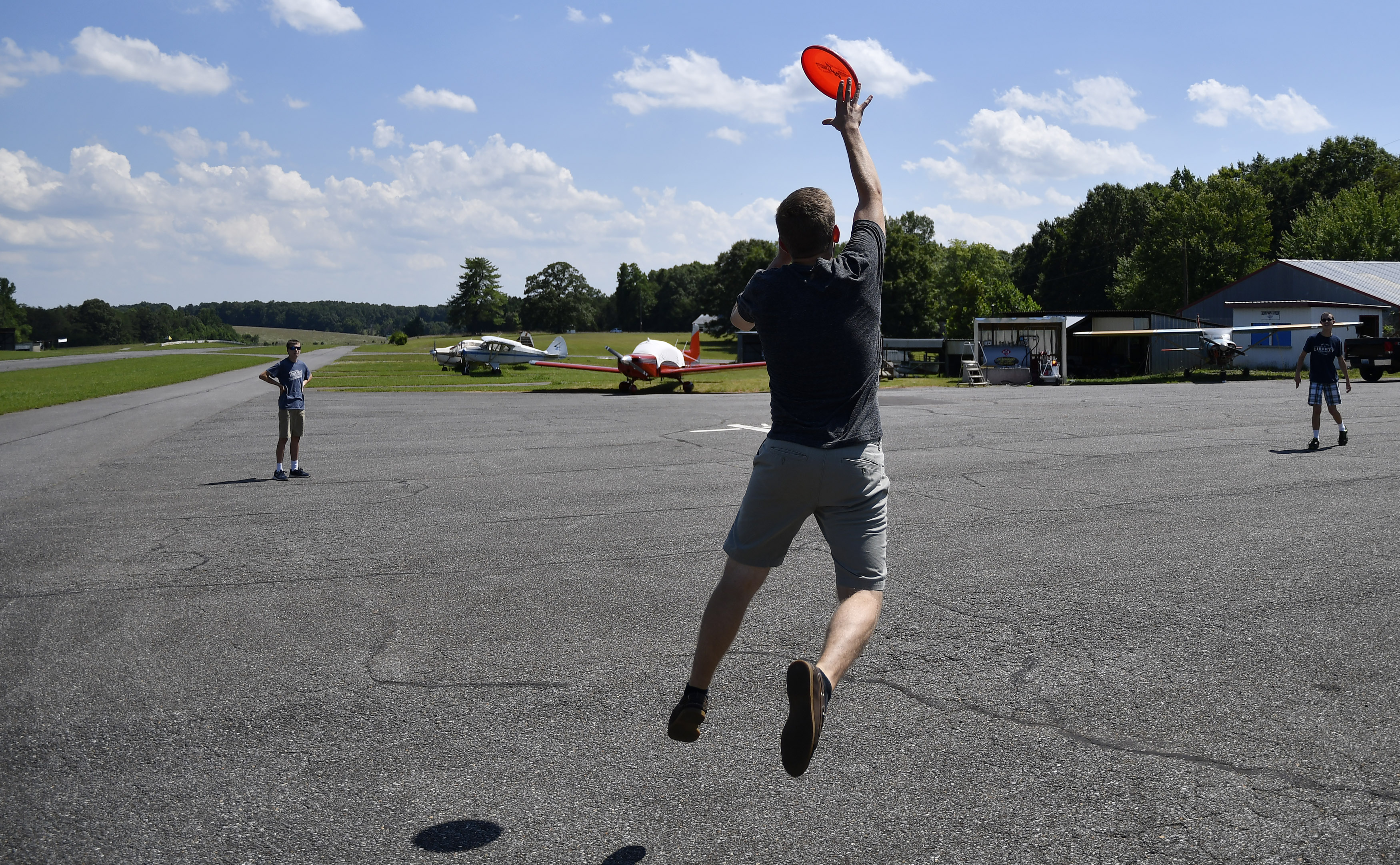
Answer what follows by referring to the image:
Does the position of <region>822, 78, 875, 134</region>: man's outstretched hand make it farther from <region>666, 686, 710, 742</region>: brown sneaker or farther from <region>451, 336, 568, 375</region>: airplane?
<region>451, 336, 568, 375</region>: airplane

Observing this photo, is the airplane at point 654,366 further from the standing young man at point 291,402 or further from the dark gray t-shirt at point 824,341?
the dark gray t-shirt at point 824,341

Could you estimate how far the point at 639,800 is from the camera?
3.23m

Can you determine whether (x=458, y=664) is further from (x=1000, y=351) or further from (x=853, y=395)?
(x=1000, y=351)

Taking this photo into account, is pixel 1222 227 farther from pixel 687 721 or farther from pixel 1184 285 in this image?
pixel 687 721

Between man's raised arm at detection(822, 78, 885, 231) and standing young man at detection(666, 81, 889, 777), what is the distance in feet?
0.55

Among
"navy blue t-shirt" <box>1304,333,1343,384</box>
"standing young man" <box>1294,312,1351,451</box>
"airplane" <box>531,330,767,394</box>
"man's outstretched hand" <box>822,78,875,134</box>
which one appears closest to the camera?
"man's outstretched hand" <box>822,78,875,134</box>

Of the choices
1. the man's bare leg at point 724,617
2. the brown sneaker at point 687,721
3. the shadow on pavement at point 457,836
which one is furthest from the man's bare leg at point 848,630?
the shadow on pavement at point 457,836

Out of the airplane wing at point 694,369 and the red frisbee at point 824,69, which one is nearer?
the red frisbee at point 824,69

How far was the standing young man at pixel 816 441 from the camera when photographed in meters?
3.14

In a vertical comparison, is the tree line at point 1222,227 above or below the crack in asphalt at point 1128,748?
above

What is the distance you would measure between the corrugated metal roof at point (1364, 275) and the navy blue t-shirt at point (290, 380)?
51687 mm

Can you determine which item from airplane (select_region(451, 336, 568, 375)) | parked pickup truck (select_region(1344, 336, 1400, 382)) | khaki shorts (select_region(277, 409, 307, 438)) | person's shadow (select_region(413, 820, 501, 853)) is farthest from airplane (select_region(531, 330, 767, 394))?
person's shadow (select_region(413, 820, 501, 853))

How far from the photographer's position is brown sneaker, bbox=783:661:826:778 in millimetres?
2852

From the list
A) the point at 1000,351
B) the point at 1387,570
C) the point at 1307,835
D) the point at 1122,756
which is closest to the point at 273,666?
the point at 1122,756
